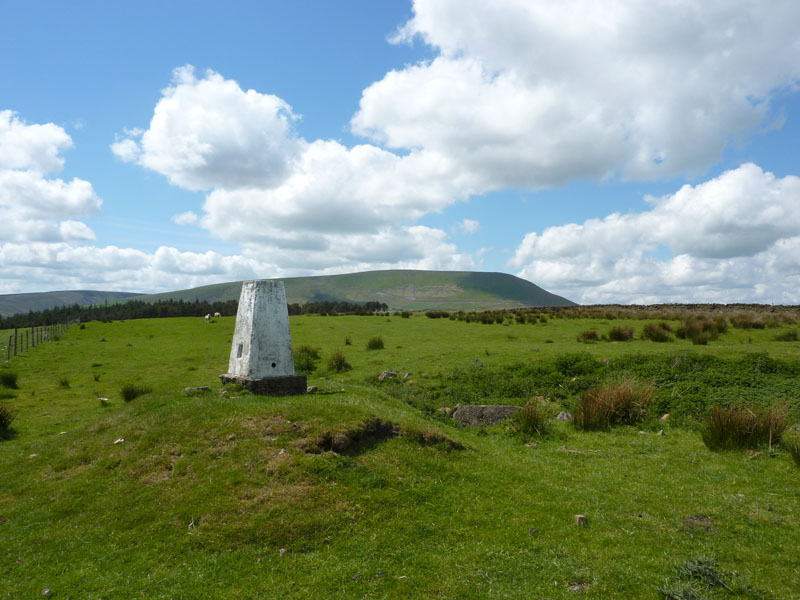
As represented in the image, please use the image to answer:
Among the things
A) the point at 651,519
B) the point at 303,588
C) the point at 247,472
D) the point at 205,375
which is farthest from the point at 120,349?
the point at 651,519

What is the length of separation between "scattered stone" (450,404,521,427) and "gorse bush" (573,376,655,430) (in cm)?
209

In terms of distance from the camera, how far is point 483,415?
618 inches

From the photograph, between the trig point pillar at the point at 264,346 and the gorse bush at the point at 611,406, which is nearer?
the trig point pillar at the point at 264,346

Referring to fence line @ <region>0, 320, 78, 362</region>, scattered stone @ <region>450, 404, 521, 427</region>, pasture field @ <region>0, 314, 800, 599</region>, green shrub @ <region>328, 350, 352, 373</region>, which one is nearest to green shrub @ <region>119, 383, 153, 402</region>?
pasture field @ <region>0, 314, 800, 599</region>

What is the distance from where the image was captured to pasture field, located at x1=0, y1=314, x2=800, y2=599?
22.1ft

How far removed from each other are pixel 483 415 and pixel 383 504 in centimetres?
764

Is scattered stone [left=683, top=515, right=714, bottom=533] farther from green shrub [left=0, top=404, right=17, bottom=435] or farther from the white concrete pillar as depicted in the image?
green shrub [left=0, top=404, right=17, bottom=435]

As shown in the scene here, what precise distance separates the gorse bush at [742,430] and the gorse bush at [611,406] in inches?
113

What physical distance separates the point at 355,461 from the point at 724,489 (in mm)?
7663

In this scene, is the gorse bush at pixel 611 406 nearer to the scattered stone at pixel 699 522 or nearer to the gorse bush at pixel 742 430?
the gorse bush at pixel 742 430

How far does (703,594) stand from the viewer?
19.5 ft

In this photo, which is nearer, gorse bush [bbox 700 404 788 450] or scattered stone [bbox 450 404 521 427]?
gorse bush [bbox 700 404 788 450]

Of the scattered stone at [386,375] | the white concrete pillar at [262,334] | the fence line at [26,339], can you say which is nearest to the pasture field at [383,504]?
the white concrete pillar at [262,334]

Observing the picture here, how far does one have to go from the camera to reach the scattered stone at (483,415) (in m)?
15.5
